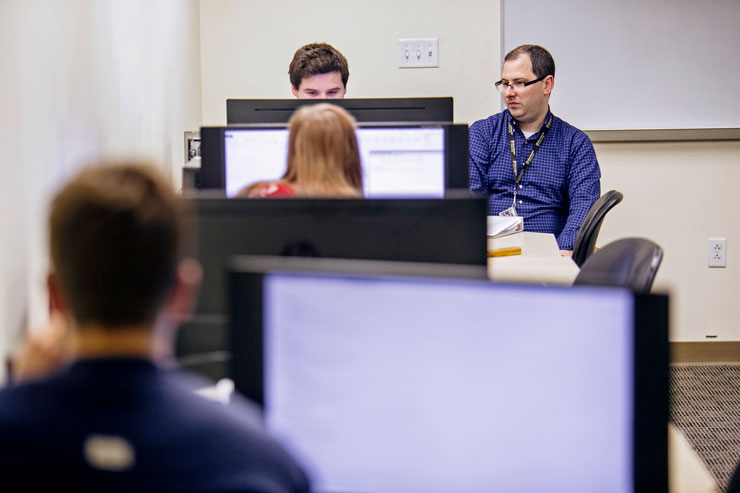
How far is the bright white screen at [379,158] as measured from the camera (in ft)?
7.48

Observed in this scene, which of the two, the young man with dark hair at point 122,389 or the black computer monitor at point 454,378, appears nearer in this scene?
the young man with dark hair at point 122,389

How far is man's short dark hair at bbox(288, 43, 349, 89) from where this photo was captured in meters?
3.06

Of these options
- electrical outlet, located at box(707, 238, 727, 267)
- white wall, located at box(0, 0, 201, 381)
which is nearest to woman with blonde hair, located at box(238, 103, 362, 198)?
white wall, located at box(0, 0, 201, 381)

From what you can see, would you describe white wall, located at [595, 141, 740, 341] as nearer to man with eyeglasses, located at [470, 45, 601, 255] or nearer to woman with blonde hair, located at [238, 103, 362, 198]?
man with eyeglasses, located at [470, 45, 601, 255]

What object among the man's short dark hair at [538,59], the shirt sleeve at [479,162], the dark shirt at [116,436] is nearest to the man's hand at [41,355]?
the dark shirt at [116,436]

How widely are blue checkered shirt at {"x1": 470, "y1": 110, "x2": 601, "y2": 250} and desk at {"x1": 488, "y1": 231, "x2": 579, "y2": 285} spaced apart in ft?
1.58

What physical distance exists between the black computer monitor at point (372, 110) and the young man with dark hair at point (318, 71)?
551mm

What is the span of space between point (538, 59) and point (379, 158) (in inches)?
54.4

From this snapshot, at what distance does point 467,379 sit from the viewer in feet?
2.71

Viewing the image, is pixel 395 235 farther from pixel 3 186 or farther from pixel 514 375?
pixel 3 186

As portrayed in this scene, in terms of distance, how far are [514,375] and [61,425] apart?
420 mm

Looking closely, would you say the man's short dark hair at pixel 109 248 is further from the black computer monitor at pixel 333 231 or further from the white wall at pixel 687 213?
the white wall at pixel 687 213

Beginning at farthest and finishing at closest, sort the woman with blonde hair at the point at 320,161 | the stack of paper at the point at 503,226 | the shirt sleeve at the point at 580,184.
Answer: the shirt sleeve at the point at 580,184
the stack of paper at the point at 503,226
the woman with blonde hair at the point at 320,161

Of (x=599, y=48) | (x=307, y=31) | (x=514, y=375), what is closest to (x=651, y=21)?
(x=599, y=48)
